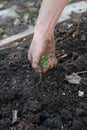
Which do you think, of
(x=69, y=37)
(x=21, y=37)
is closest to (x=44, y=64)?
(x=69, y=37)

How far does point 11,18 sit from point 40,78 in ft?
6.38

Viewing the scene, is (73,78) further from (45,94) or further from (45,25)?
(45,25)

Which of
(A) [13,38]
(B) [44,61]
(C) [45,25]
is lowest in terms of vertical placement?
(A) [13,38]

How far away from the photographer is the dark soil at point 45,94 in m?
2.33

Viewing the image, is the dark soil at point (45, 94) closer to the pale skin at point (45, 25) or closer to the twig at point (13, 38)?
the pale skin at point (45, 25)

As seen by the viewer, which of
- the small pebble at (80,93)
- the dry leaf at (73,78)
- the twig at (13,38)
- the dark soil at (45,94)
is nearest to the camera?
the dark soil at (45,94)

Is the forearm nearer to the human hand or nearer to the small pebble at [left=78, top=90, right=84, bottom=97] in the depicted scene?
the human hand

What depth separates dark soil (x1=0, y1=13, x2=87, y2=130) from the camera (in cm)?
233

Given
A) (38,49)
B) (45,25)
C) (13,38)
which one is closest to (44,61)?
(38,49)

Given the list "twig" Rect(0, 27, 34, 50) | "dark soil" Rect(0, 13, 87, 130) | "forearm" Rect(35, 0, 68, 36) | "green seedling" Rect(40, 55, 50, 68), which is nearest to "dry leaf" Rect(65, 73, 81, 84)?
"dark soil" Rect(0, 13, 87, 130)

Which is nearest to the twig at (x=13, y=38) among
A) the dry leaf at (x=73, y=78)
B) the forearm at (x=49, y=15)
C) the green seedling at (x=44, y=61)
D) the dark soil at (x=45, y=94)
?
the dark soil at (x=45, y=94)

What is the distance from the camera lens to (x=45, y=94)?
8.31 feet

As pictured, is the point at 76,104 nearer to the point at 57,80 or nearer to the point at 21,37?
the point at 57,80

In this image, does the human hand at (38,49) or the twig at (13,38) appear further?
the twig at (13,38)
